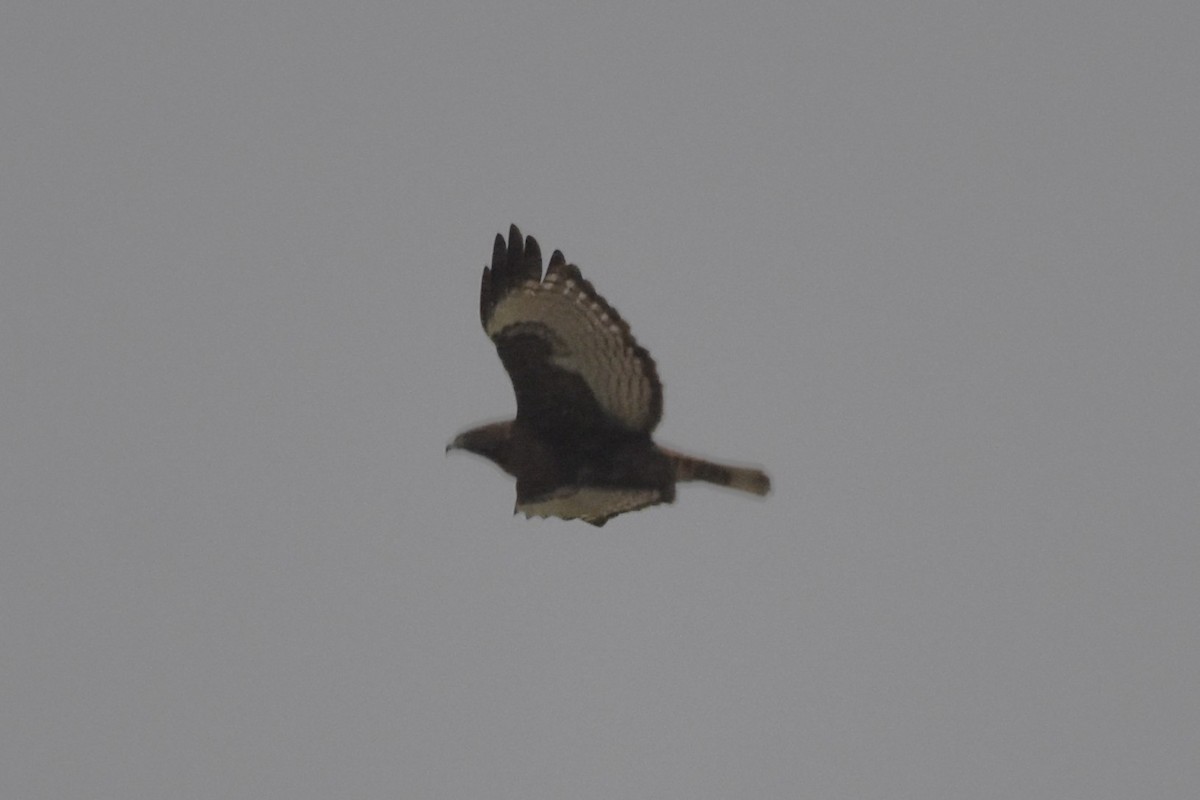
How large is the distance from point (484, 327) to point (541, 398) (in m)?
0.46

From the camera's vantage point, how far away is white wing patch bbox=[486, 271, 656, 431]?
37.4 ft

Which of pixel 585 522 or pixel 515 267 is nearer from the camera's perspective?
pixel 515 267

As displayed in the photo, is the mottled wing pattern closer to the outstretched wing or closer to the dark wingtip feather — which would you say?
the outstretched wing

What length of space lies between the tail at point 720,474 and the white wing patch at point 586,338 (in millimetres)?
279

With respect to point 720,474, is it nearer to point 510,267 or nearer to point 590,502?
point 590,502

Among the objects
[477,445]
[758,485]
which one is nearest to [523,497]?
[477,445]

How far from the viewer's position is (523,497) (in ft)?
39.1

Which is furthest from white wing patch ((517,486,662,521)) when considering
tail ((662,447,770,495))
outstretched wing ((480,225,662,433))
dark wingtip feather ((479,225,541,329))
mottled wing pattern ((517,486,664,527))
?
dark wingtip feather ((479,225,541,329))

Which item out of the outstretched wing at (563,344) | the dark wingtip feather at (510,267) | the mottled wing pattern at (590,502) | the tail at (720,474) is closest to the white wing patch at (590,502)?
the mottled wing pattern at (590,502)

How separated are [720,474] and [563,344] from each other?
3.37ft

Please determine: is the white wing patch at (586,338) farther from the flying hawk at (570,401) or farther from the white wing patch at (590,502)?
the white wing patch at (590,502)

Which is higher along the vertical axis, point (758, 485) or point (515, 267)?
point (515, 267)

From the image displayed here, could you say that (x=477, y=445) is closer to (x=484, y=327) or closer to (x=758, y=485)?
(x=484, y=327)

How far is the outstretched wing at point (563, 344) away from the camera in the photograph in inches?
449
